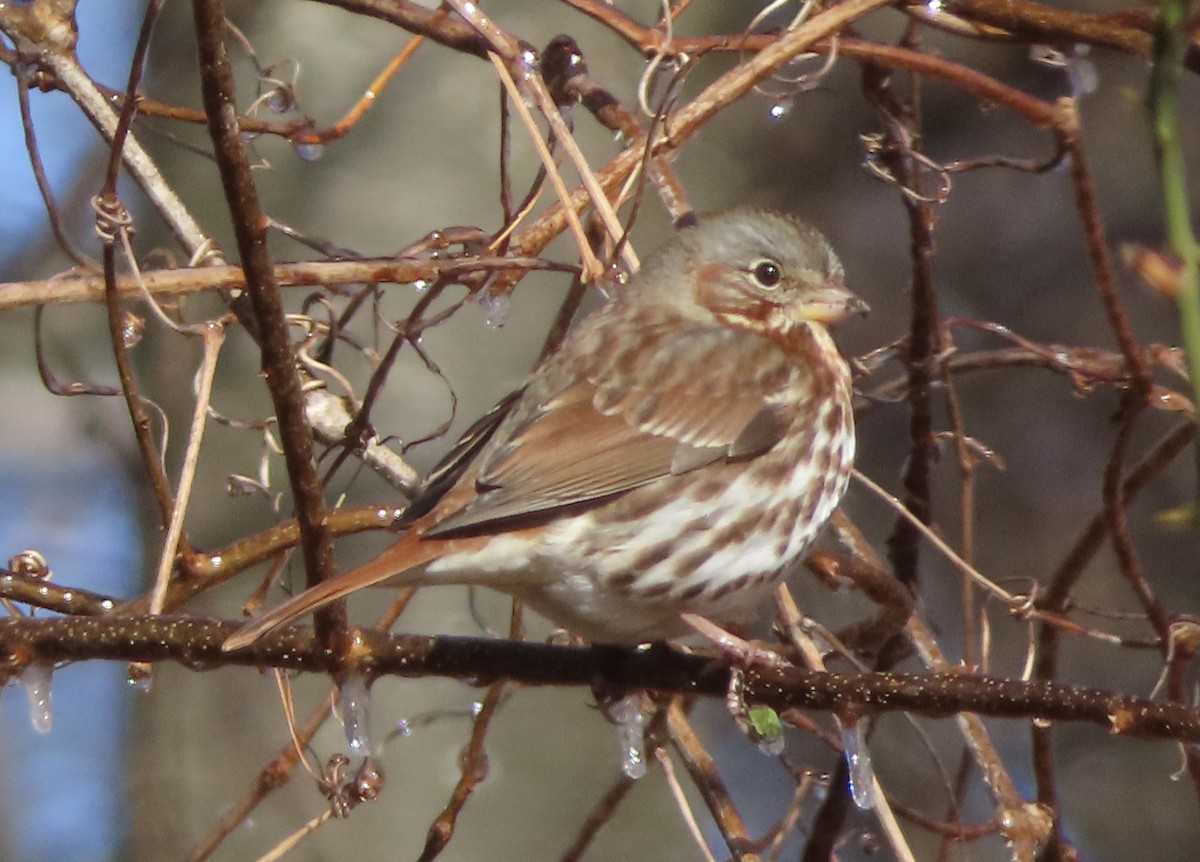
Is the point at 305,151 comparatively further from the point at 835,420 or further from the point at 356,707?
the point at 356,707

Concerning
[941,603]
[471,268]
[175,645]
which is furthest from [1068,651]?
[175,645]

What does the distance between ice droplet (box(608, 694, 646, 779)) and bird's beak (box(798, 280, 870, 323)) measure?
861 millimetres

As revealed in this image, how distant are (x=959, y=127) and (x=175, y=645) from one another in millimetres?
4432

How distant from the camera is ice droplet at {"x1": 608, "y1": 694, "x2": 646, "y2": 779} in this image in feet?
8.07

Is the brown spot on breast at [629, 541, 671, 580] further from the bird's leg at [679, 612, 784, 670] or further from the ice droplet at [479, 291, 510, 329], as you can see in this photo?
the ice droplet at [479, 291, 510, 329]

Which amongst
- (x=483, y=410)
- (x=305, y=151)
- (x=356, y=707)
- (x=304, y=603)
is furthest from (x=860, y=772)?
(x=483, y=410)

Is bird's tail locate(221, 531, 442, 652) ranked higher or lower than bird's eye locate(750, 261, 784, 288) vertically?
lower

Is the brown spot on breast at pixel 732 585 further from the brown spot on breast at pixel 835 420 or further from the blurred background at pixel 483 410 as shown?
the blurred background at pixel 483 410

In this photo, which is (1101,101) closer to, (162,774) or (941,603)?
(941,603)

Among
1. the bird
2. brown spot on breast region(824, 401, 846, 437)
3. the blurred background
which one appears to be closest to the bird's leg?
the bird

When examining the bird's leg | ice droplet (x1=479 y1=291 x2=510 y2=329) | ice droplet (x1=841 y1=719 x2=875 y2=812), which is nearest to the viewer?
ice droplet (x1=841 y1=719 x2=875 y2=812)

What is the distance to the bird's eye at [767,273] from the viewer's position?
295 centimetres

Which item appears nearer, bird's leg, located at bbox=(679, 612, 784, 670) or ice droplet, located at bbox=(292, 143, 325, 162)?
bird's leg, located at bbox=(679, 612, 784, 670)

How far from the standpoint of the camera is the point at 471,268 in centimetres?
248
